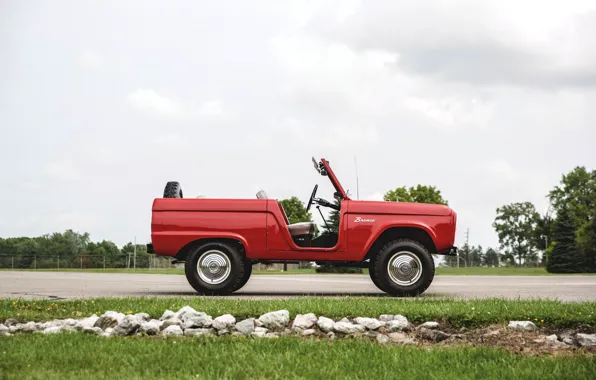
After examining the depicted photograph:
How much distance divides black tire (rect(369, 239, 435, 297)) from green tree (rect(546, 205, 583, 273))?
3861 cm

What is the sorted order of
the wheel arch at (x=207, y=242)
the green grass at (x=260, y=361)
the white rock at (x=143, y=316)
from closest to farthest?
the green grass at (x=260, y=361), the white rock at (x=143, y=316), the wheel arch at (x=207, y=242)

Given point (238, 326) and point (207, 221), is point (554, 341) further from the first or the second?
point (207, 221)

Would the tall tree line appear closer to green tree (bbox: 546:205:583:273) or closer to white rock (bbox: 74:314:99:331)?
green tree (bbox: 546:205:583:273)

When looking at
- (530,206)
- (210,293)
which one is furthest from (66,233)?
(210,293)

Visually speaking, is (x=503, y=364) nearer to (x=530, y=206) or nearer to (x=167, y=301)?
(x=167, y=301)

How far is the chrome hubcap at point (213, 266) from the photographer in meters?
10.3

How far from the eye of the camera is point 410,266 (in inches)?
403

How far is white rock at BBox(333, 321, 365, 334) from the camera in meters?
6.23

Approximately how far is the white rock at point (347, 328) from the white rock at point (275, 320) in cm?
51

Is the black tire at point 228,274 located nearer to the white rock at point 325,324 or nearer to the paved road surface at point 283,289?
the paved road surface at point 283,289

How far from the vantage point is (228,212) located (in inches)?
410

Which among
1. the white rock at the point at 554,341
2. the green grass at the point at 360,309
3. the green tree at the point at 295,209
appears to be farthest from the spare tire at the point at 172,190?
the green tree at the point at 295,209

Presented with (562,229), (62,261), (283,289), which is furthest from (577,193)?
(283,289)

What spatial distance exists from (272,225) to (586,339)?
5.28m
